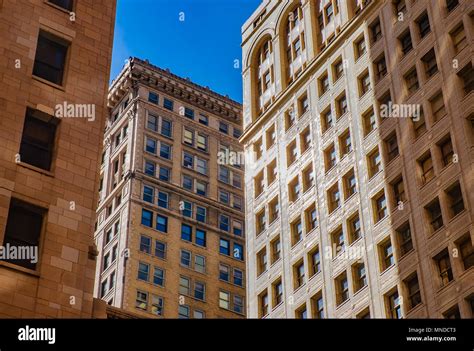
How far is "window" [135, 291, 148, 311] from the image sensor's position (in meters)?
93.4

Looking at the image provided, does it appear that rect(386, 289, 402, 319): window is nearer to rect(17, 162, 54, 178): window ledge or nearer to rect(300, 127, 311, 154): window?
rect(300, 127, 311, 154): window

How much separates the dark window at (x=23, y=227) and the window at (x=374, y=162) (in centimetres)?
3439

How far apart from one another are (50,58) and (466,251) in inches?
1008

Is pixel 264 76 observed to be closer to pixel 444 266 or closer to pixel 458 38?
pixel 458 38

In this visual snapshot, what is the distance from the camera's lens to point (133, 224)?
3947 inches

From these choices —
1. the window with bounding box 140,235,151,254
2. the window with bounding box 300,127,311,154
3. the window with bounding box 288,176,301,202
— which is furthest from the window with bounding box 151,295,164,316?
the window with bounding box 300,127,311,154

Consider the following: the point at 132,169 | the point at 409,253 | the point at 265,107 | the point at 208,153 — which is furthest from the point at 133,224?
the point at 409,253

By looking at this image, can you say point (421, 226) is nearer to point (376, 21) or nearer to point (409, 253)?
point (409, 253)

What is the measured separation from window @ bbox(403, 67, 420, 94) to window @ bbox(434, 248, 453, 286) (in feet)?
41.2

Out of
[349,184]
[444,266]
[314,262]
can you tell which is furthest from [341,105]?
[444,266]

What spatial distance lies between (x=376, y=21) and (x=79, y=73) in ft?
124

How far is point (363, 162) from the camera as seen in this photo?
6341cm
